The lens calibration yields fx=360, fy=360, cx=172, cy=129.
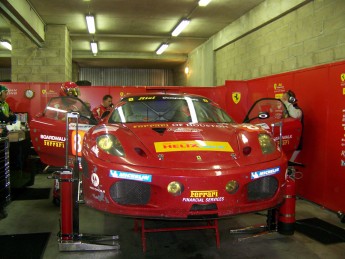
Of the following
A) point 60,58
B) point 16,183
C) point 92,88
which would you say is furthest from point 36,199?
point 60,58

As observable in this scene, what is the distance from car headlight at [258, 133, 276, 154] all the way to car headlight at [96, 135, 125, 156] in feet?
4.05

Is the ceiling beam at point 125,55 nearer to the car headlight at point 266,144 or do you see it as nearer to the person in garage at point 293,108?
the person in garage at point 293,108

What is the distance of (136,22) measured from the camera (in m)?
12.4

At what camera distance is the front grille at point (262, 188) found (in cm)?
297

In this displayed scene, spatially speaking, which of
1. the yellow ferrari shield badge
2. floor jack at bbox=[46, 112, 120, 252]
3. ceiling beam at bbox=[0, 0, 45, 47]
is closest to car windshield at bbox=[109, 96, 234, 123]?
floor jack at bbox=[46, 112, 120, 252]

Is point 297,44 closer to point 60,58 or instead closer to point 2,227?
point 2,227

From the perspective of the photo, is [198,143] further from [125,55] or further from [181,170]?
[125,55]

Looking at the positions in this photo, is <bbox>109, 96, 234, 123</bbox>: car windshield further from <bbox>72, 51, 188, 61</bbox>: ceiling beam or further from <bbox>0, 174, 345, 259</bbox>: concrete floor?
<bbox>72, 51, 188, 61</bbox>: ceiling beam

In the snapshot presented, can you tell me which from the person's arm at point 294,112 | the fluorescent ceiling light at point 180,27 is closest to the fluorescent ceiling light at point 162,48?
the fluorescent ceiling light at point 180,27

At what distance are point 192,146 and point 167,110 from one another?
114 cm

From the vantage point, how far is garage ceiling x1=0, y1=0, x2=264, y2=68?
33.6 feet

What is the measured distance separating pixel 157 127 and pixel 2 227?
2.23 metres

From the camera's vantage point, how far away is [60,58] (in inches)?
491

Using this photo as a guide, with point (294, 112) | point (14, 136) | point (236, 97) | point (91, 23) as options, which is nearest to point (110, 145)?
point (14, 136)
